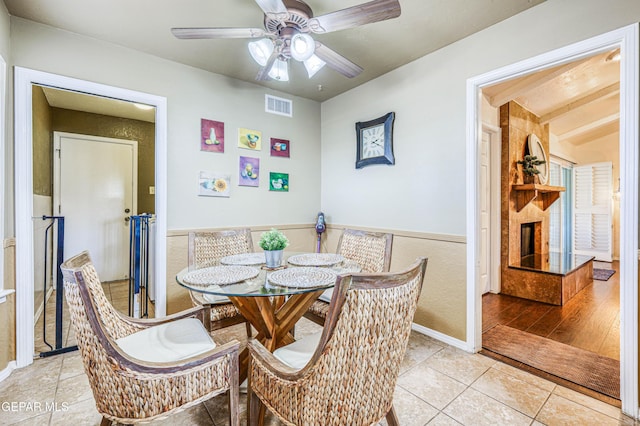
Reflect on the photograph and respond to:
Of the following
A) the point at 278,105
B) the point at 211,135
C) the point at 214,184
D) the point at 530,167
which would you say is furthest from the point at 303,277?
the point at 530,167

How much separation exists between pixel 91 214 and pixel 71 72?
2.47 m

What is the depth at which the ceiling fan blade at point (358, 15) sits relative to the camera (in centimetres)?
138

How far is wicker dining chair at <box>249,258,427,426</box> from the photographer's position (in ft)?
2.87

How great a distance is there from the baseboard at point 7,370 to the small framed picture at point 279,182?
2.45 meters

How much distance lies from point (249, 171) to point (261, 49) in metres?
1.50

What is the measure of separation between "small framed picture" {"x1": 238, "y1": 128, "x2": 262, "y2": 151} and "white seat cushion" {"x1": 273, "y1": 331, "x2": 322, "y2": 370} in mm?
2295

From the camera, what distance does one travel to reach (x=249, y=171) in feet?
10.2

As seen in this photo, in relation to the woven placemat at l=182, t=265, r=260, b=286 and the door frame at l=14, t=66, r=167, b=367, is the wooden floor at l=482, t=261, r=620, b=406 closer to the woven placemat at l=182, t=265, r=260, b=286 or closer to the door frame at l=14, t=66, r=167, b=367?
the woven placemat at l=182, t=265, r=260, b=286

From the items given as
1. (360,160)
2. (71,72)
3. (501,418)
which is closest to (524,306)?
(501,418)

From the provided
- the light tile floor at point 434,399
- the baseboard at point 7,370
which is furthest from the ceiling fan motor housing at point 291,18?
the baseboard at point 7,370

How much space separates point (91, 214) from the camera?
400 cm

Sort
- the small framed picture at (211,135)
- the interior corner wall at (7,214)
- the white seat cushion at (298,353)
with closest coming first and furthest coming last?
the white seat cushion at (298,353) → the interior corner wall at (7,214) → the small framed picture at (211,135)

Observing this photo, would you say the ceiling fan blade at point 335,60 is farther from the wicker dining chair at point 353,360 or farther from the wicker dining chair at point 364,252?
the wicker dining chair at point 353,360

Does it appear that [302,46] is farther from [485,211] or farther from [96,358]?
[485,211]
